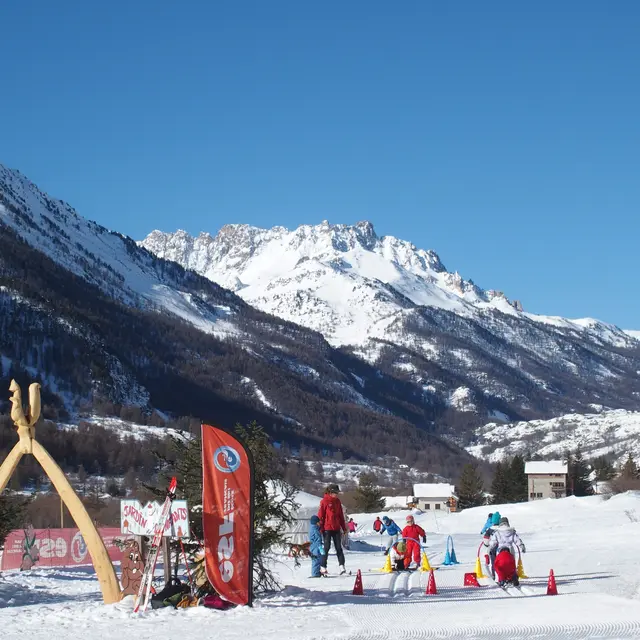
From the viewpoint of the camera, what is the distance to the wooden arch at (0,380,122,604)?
16.8m

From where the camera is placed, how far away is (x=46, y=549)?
36.1m

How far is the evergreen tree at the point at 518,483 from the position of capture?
115 meters

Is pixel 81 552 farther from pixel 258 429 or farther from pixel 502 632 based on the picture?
pixel 502 632

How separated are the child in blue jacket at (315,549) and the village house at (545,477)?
326 feet

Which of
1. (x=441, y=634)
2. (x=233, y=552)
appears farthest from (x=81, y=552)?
(x=441, y=634)

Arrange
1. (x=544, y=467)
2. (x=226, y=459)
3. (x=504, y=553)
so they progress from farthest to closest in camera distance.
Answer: (x=544, y=467) → (x=504, y=553) → (x=226, y=459)

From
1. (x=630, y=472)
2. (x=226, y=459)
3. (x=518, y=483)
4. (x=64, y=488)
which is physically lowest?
(x=518, y=483)

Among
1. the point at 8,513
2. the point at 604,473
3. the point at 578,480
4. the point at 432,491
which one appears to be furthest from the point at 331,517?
the point at 432,491

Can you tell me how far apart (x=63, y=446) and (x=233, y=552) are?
15199 cm

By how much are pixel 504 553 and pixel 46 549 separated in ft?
70.7

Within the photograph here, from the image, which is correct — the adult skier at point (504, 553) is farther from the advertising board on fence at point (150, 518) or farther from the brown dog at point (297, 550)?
the advertising board on fence at point (150, 518)

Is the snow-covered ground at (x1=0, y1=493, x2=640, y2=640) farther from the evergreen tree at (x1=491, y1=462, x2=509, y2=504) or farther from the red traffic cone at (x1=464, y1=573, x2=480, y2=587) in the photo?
the evergreen tree at (x1=491, y1=462, x2=509, y2=504)

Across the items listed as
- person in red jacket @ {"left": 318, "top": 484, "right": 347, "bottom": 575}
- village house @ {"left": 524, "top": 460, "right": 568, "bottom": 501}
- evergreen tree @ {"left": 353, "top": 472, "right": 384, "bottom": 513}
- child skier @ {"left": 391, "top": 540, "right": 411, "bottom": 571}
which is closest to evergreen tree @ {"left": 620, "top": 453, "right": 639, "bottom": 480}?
village house @ {"left": 524, "top": 460, "right": 568, "bottom": 501}

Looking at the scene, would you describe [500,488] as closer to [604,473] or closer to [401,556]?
[604,473]
